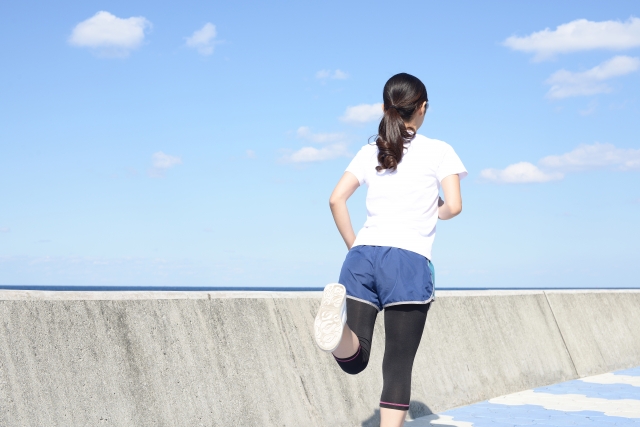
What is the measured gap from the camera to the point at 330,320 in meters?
3.40

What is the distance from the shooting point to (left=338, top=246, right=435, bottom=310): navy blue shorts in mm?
3557

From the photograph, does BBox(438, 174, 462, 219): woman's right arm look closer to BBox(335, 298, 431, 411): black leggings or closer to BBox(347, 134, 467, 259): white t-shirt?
BBox(347, 134, 467, 259): white t-shirt

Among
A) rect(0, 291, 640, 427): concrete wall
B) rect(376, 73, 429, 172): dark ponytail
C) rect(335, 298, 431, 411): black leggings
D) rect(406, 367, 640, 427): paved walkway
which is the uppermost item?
rect(376, 73, 429, 172): dark ponytail

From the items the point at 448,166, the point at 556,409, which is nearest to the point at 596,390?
the point at 556,409

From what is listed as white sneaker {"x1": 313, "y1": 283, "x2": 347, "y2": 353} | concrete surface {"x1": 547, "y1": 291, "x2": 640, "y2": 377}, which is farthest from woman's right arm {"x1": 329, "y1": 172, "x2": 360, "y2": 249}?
concrete surface {"x1": 547, "y1": 291, "x2": 640, "y2": 377}

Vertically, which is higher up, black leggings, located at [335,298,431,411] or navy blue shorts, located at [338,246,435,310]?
navy blue shorts, located at [338,246,435,310]

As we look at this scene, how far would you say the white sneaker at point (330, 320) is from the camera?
3389 millimetres

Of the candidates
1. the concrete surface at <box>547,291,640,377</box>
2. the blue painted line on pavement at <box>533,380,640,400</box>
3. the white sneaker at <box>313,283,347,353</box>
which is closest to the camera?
the white sneaker at <box>313,283,347,353</box>

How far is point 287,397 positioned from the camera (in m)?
5.00

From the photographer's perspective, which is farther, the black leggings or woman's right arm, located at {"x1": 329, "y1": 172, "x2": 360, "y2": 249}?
woman's right arm, located at {"x1": 329, "y1": 172, "x2": 360, "y2": 249}

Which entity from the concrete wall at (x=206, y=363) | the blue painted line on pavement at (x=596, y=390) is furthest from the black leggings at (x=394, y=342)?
the blue painted line on pavement at (x=596, y=390)

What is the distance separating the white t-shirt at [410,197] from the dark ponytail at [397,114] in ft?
0.16

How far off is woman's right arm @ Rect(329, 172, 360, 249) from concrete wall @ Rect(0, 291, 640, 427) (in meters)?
1.28

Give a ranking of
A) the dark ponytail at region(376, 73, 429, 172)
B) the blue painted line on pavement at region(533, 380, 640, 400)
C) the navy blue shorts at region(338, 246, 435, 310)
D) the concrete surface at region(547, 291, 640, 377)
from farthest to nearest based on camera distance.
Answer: the concrete surface at region(547, 291, 640, 377) → the blue painted line on pavement at region(533, 380, 640, 400) → the dark ponytail at region(376, 73, 429, 172) → the navy blue shorts at region(338, 246, 435, 310)
